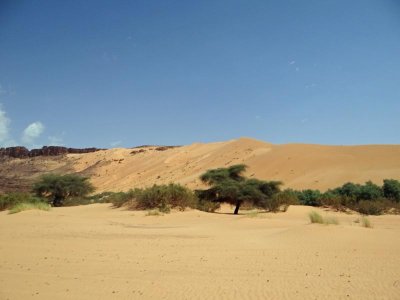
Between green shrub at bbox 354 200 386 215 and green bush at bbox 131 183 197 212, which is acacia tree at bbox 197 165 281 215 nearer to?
green bush at bbox 131 183 197 212

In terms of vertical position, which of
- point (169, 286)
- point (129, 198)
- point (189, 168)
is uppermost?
point (189, 168)

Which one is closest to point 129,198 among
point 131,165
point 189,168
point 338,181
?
point 338,181

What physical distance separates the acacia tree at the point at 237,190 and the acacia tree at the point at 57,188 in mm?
12725

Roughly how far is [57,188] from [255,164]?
91.3 ft

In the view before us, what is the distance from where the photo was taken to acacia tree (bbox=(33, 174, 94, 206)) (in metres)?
31.2

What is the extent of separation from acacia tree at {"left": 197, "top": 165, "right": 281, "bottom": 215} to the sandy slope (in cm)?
1505

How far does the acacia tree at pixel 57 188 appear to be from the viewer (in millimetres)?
31203

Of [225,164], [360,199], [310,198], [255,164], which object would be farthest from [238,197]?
[225,164]

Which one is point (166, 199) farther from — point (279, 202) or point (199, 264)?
point (199, 264)

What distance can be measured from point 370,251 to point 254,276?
11.7 ft

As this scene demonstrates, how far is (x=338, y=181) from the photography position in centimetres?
3791

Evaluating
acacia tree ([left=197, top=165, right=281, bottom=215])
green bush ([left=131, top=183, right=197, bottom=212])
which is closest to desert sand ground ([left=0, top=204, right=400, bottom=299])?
green bush ([left=131, top=183, right=197, bottom=212])

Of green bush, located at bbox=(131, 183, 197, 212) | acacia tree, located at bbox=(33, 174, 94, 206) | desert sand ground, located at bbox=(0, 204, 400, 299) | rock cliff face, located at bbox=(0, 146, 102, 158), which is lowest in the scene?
desert sand ground, located at bbox=(0, 204, 400, 299)

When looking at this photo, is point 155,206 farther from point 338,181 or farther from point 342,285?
point 338,181
